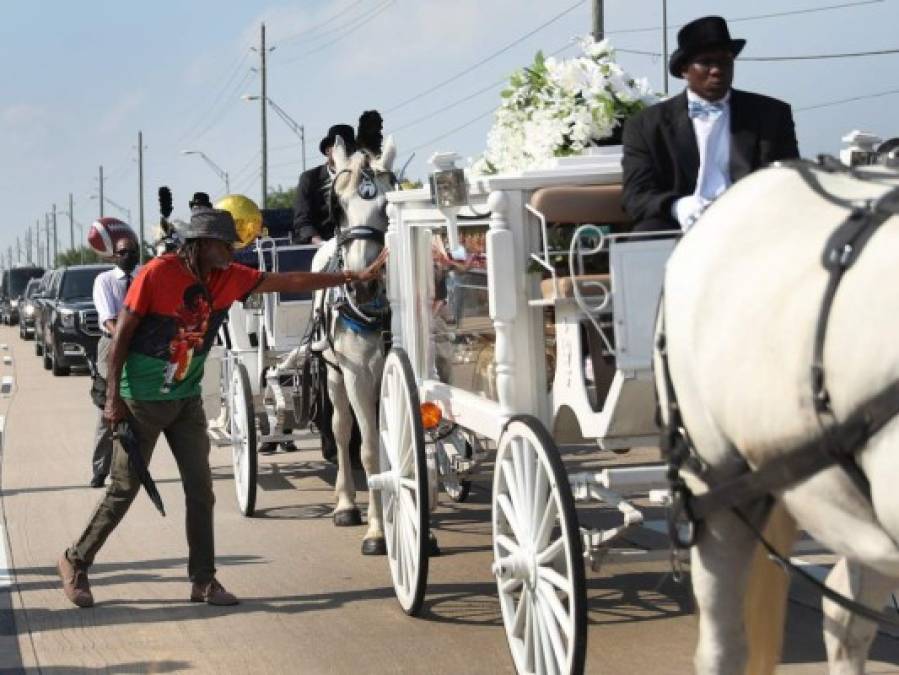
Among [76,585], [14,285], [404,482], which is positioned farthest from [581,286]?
[14,285]

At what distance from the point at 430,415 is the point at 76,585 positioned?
6.70 ft

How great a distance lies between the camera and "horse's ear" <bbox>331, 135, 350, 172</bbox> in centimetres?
945

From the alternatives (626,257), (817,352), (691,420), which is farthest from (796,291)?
(626,257)

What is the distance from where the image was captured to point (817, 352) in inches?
139

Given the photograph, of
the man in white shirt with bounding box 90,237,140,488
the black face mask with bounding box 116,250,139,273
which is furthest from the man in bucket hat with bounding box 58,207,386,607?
the black face mask with bounding box 116,250,139,273

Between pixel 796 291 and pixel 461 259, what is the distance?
3.63 meters

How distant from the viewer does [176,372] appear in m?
7.81

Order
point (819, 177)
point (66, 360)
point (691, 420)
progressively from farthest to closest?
point (66, 360)
point (691, 420)
point (819, 177)

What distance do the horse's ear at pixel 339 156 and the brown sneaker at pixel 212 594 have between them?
2826 millimetres

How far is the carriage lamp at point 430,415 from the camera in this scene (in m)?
7.68

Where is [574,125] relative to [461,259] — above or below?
above

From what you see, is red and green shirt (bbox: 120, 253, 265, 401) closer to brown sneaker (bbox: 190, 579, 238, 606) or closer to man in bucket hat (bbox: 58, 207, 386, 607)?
man in bucket hat (bbox: 58, 207, 386, 607)

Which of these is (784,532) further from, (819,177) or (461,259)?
(461,259)

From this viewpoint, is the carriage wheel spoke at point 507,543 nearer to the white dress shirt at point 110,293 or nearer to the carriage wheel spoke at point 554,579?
the carriage wheel spoke at point 554,579
